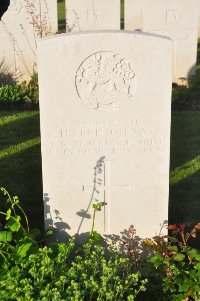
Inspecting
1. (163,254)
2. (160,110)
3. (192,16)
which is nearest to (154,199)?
(163,254)

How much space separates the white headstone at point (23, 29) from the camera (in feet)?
28.2

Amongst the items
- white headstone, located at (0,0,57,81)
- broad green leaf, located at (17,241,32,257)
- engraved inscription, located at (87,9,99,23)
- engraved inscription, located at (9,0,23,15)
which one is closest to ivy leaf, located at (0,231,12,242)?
broad green leaf, located at (17,241,32,257)

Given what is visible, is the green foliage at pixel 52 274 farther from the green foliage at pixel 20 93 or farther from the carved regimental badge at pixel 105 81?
the green foliage at pixel 20 93

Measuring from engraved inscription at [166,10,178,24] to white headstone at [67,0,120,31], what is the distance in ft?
2.50

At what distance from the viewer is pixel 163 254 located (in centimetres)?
391

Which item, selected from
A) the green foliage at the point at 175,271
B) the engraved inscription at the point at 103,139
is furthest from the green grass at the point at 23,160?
the green foliage at the point at 175,271

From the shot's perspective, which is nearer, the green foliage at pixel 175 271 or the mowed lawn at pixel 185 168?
the green foliage at pixel 175 271

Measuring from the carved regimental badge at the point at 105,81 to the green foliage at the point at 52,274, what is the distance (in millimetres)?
751

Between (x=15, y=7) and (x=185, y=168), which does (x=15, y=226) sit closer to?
(x=185, y=168)

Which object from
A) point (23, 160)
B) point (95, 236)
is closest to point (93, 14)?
point (23, 160)

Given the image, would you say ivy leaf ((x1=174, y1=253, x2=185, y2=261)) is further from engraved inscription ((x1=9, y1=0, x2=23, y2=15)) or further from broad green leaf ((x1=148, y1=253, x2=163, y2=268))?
engraved inscription ((x1=9, y1=0, x2=23, y2=15))

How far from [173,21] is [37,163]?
3755 millimetres

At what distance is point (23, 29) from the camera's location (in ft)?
28.4

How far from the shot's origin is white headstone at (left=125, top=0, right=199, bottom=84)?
8656mm
